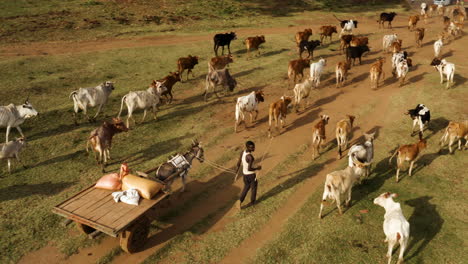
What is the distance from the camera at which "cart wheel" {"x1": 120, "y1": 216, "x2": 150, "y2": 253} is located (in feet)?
29.6

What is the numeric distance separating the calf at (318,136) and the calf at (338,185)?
9.15 ft

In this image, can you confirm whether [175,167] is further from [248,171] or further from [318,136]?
[318,136]

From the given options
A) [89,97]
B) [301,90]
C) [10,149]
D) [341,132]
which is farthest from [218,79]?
[10,149]

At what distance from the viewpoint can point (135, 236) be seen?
30.3ft

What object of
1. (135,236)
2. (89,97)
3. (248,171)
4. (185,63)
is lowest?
(135,236)

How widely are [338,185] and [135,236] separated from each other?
6.04 meters

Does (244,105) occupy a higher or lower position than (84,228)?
higher

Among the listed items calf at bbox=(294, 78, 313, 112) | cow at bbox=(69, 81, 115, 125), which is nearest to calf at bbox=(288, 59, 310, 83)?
calf at bbox=(294, 78, 313, 112)

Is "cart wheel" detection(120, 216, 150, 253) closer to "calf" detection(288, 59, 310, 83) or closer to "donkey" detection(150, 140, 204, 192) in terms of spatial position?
"donkey" detection(150, 140, 204, 192)

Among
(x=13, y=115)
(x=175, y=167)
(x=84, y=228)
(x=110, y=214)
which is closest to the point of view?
(x=110, y=214)

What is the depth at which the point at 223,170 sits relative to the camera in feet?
44.1

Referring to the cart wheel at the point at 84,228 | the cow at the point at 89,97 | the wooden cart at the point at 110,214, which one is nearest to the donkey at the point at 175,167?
the wooden cart at the point at 110,214

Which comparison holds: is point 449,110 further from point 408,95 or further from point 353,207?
point 353,207

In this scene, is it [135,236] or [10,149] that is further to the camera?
[10,149]
